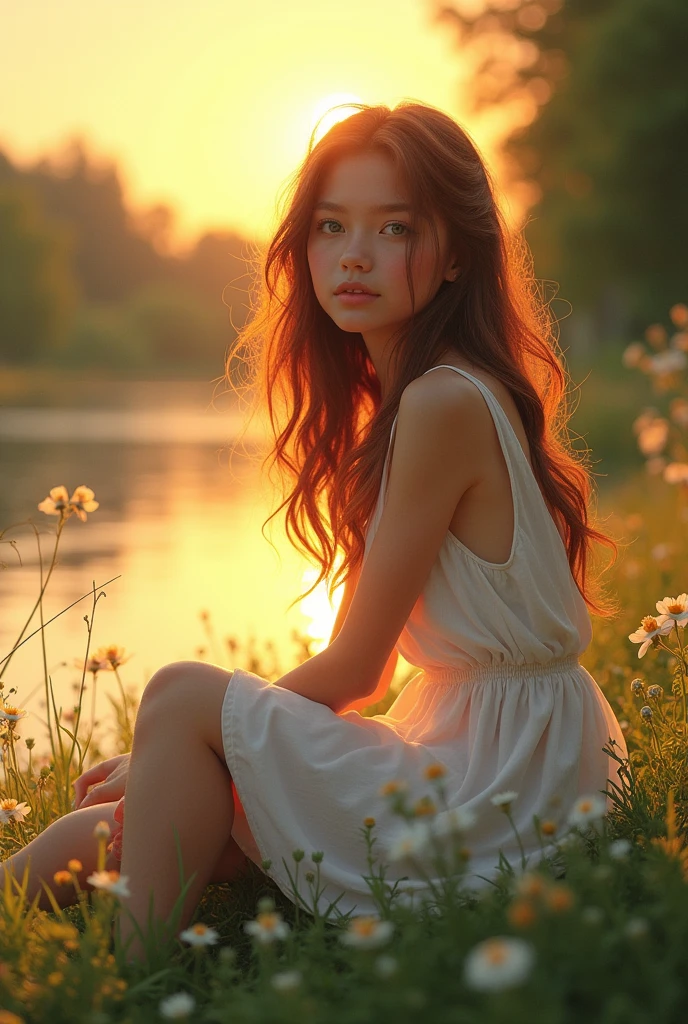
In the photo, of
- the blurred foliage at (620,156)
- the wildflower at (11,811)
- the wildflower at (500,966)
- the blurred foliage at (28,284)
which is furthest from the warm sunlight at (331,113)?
the blurred foliage at (28,284)

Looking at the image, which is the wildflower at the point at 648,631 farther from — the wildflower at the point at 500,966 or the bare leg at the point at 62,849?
the wildflower at the point at 500,966

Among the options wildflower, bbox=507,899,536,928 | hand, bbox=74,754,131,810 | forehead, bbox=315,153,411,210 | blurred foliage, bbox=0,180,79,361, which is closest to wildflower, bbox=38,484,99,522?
hand, bbox=74,754,131,810

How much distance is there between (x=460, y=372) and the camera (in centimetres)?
230

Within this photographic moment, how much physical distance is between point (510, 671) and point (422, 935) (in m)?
0.62

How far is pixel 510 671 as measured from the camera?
228 centimetres

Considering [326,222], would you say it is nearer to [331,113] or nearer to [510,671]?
[331,113]

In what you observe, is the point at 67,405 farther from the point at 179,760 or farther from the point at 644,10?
the point at 179,760

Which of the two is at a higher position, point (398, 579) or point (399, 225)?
point (399, 225)

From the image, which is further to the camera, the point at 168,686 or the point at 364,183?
the point at 364,183

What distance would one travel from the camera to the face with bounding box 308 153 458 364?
8.09ft

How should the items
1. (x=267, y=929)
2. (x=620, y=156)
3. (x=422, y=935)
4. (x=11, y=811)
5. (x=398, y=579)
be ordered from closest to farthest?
(x=267, y=929) → (x=422, y=935) → (x=398, y=579) → (x=11, y=811) → (x=620, y=156)

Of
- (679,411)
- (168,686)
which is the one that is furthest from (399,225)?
(679,411)

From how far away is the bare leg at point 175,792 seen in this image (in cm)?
202

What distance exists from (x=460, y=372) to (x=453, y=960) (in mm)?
1115
